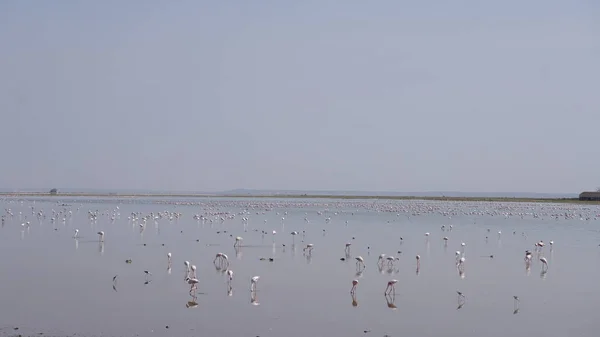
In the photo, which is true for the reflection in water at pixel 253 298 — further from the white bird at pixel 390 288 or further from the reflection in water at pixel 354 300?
the white bird at pixel 390 288

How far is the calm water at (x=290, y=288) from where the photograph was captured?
1577 centimetres

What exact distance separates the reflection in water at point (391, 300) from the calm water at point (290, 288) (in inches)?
4.3

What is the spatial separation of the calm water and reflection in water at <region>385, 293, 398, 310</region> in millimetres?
110

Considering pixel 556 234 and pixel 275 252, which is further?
pixel 556 234

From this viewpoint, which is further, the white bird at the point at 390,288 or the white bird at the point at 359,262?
the white bird at the point at 359,262

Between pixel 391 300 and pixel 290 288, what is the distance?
3.22 metres

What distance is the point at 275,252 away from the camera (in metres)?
30.2

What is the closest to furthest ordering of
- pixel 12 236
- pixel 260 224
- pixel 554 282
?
pixel 554 282, pixel 12 236, pixel 260 224

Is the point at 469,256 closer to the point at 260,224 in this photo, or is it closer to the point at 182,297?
the point at 182,297

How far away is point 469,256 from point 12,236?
2366cm

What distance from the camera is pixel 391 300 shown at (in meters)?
19.0

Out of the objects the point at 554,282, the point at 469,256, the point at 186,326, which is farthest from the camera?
the point at 469,256

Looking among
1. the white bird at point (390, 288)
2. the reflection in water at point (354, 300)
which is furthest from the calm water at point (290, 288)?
the white bird at point (390, 288)

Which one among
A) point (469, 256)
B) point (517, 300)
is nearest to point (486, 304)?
point (517, 300)
